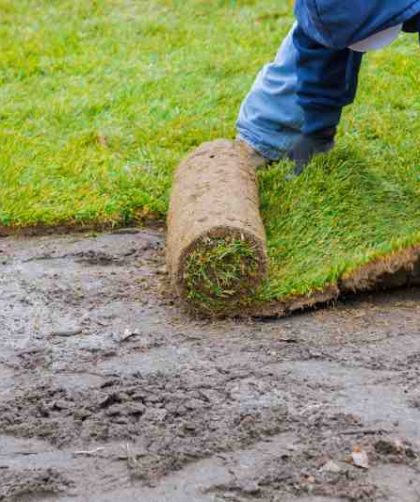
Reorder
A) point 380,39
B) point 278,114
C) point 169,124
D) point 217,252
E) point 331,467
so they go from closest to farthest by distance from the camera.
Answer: point 331,467 < point 217,252 < point 380,39 < point 278,114 < point 169,124

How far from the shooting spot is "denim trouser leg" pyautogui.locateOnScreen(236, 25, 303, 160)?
177 inches

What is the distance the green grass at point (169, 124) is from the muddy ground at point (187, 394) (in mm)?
290

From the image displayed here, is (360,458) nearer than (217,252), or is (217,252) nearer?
(360,458)

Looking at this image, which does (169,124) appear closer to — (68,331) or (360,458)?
(68,331)

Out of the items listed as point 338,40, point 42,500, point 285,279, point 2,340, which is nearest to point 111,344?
point 2,340

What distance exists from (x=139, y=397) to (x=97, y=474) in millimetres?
376

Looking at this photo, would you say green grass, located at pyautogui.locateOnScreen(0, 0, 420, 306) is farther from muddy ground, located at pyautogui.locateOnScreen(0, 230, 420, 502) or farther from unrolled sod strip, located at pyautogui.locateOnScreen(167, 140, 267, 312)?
muddy ground, located at pyautogui.locateOnScreen(0, 230, 420, 502)

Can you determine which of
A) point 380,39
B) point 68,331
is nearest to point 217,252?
point 68,331

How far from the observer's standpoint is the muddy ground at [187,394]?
266 cm

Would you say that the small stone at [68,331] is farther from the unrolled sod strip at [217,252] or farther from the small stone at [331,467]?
the small stone at [331,467]

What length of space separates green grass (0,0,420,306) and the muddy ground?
11.4 inches

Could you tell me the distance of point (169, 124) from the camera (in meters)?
5.16

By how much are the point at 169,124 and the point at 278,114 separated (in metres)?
0.78

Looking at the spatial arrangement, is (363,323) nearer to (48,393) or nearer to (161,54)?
(48,393)
